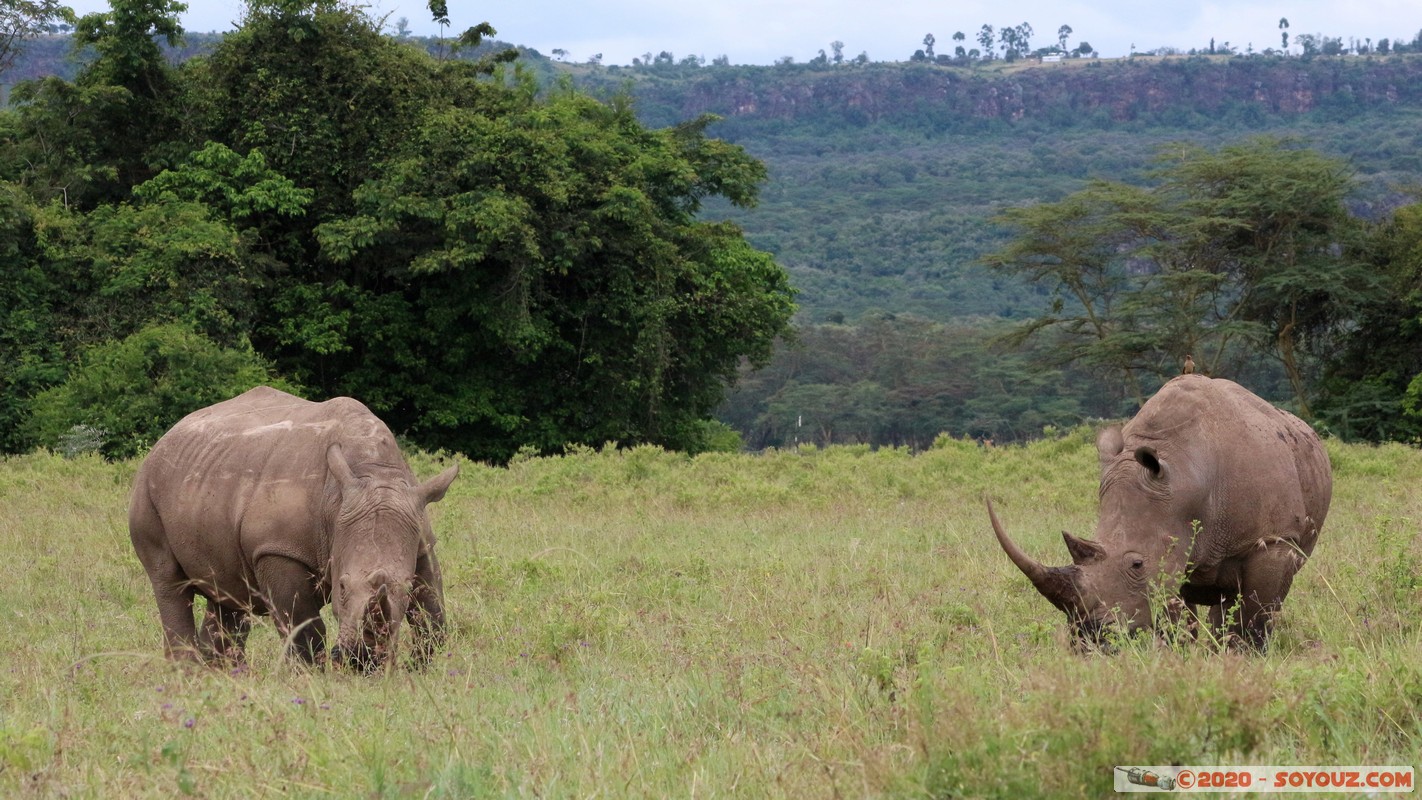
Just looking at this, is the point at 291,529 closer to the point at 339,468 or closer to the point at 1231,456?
the point at 339,468

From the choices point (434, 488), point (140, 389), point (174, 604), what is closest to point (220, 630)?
point (174, 604)

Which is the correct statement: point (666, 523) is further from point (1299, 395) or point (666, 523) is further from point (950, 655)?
point (1299, 395)

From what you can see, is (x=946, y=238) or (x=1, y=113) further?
(x=946, y=238)

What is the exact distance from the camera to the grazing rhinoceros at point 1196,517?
6.98 metres

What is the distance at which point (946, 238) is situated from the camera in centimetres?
10762

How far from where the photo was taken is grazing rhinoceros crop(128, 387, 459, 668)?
677 cm

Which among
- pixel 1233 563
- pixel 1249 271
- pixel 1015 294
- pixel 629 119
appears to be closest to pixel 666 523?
pixel 1233 563

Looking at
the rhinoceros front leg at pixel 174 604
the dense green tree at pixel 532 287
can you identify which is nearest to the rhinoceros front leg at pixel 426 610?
the rhinoceros front leg at pixel 174 604

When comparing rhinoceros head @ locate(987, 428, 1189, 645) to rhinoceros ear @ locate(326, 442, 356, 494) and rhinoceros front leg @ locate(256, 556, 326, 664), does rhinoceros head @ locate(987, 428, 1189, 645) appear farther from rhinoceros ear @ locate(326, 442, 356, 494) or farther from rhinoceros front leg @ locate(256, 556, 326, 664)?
rhinoceros front leg @ locate(256, 556, 326, 664)

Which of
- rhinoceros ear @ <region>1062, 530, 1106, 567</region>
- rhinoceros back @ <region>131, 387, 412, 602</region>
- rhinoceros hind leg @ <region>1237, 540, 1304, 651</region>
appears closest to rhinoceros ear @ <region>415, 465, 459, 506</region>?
rhinoceros back @ <region>131, 387, 412, 602</region>

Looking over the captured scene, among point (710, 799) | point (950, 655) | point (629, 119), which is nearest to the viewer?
point (710, 799)

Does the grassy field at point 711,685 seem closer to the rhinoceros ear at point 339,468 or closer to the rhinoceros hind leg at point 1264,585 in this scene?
the rhinoceros hind leg at point 1264,585

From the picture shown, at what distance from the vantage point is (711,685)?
6.19 m

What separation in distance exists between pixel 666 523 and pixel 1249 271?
92.7 feet
